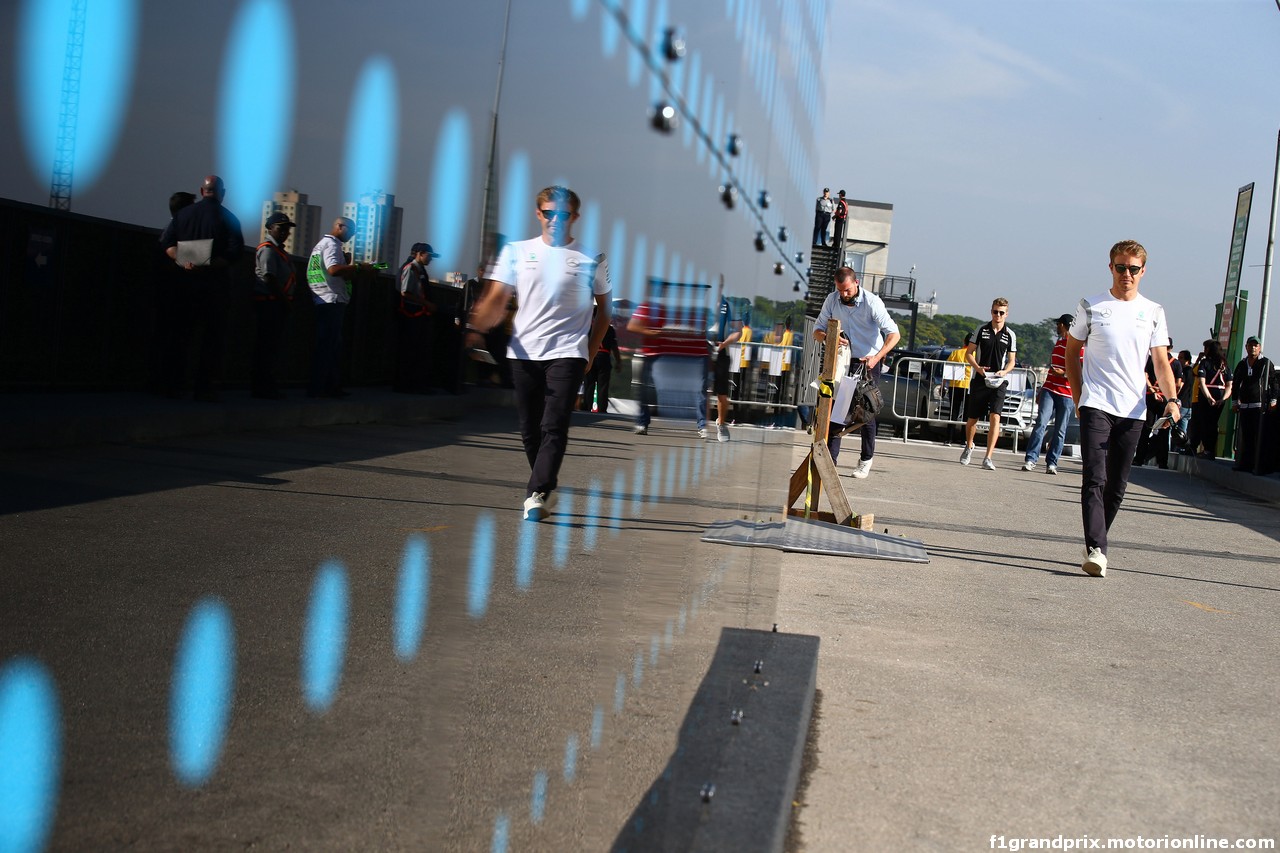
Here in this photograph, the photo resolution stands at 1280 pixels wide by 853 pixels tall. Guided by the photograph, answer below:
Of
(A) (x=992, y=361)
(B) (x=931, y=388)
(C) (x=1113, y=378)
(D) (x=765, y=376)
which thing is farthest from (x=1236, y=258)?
(D) (x=765, y=376)

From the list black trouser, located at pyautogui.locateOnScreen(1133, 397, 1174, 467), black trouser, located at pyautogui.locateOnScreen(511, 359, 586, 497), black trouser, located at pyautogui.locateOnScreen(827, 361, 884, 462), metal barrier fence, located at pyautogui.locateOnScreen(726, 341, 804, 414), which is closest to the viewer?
black trouser, located at pyautogui.locateOnScreen(511, 359, 586, 497)

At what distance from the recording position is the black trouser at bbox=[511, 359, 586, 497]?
121 centimetres

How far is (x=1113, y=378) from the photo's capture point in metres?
6.61

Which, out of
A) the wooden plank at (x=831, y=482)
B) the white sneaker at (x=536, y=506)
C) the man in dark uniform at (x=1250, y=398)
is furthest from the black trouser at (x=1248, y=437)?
the white sneaker at (x=536, y=506)

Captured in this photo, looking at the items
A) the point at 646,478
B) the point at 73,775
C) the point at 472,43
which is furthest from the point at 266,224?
the point at 646,478

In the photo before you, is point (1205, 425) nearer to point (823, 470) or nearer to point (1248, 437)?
point (1248, 437)

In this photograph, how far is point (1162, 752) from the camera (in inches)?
129

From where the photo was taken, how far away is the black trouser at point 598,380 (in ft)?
4.12

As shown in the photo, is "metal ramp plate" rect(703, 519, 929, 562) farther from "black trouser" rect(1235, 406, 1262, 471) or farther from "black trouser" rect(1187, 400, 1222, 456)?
"black trouser" rect(1187, 400, 1222, 456)

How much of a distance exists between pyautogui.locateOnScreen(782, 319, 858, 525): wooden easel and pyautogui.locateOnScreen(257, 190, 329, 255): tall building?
594 centimetres

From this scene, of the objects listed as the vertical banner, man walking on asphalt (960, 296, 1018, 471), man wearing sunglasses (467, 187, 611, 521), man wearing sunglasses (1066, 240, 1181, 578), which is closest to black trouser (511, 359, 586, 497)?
man wearing sunglasses (467, 187, 611, 521)

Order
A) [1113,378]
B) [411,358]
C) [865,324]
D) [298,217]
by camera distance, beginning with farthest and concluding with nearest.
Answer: [865,324] < [1113,378] < [411,358] < [298,217]

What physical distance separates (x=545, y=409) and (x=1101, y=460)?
588 centimetres

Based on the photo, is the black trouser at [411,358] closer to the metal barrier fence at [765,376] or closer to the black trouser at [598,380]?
the black trouser at [598,380]
